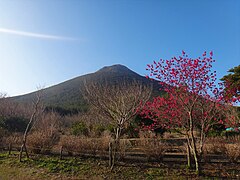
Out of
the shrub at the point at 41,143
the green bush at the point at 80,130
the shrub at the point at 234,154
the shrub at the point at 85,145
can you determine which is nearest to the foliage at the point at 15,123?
the green bush at the point at 80,130

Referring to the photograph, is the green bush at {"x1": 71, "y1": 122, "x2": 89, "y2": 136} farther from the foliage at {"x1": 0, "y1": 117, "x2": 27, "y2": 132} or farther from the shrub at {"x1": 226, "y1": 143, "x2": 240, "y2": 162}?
the shrub at {"x1": 226, "y1": 143, "x2": 240, "y2": 162}

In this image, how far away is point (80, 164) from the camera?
23.8 feet

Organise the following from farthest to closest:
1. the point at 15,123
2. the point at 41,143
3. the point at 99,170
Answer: the point at 15,123 → the point at 41,143 → the point at 99,170

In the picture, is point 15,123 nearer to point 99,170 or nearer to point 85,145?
point 85,145

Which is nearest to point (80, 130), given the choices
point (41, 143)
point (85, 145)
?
point (41, 143)

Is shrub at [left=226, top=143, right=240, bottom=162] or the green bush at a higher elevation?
the green bush

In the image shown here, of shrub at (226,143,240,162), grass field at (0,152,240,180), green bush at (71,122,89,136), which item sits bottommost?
grass field at (0,152,240,180)

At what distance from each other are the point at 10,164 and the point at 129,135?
9659 millimetres

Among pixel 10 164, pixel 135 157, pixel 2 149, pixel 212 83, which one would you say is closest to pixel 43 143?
pixel 10 164

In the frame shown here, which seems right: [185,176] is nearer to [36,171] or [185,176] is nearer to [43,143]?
[36,171]

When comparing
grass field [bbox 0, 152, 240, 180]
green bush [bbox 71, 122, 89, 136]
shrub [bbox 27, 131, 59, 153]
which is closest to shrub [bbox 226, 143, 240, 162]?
grass field [bbox 0, 152, 240, 180]

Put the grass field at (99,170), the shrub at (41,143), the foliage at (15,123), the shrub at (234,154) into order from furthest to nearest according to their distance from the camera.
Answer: the foliage at (15,123) < the shrub at (41,143) < the shrub at (234,154) < the grass field at (99,170)

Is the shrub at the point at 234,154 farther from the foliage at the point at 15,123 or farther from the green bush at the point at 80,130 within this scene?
the foliage at the point at 15,123

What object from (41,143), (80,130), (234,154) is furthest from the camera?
(80,130)
